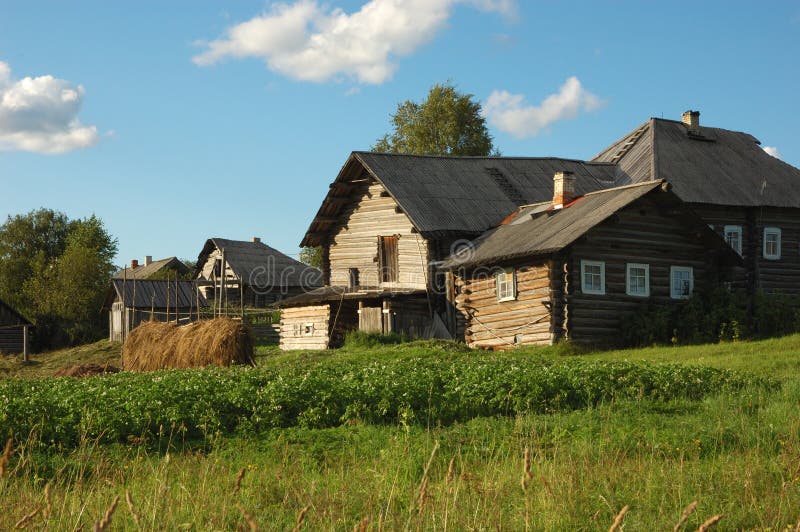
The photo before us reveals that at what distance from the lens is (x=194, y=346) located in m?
26.0

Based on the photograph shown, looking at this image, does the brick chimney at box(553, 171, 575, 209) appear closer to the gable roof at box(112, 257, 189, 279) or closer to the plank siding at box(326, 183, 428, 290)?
the plank siding at box(326, 183, 428, 290)

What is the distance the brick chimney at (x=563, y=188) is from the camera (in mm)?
34531

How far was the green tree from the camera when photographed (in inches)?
2339

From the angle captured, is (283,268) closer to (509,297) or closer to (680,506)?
(509,297)

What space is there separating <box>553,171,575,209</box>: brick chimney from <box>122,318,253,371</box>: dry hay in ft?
46.5

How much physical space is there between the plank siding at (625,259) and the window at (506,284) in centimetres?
256

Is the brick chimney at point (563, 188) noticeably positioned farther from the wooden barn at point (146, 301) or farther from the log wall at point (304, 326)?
the wooden barn at point (146, 301)

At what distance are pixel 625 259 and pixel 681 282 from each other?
2.71 meters

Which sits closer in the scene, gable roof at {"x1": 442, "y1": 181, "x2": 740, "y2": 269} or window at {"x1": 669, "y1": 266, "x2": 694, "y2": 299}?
gable roof at {"x1": 442, "y1": 181, "x2": 740, "y2": 269}

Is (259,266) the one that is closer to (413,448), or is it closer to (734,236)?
(734,236)

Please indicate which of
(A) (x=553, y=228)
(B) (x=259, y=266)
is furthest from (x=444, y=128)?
(A) (x=553, y=228)

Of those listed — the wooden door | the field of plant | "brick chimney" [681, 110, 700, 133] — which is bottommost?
the field of plant

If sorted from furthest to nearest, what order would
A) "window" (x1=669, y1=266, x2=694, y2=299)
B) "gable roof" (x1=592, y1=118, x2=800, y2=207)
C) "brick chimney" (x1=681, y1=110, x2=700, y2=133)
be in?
"brick chimney" (x1=681, y1=110, x2=700, y2=133)
"gable roof" (x1=592, y1=118, x2=800, y2=207)
"window" (x1=669, y1=266, x2=694, y2=299)

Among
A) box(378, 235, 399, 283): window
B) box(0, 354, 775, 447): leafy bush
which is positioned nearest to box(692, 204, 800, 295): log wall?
box(378, 235, 399, 283): window
